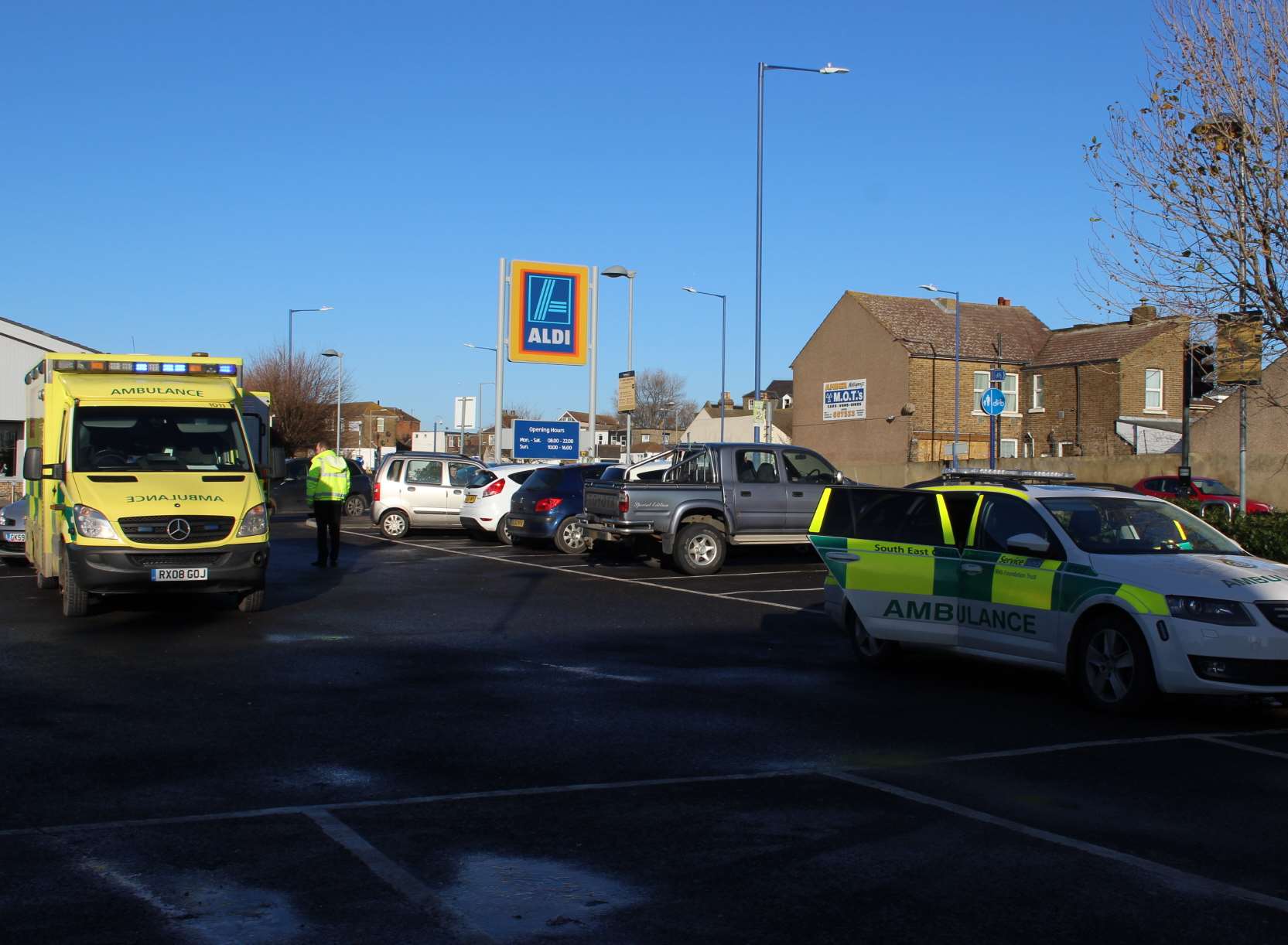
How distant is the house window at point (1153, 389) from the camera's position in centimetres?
4931

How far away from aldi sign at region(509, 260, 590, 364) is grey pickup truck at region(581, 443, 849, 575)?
494 inches

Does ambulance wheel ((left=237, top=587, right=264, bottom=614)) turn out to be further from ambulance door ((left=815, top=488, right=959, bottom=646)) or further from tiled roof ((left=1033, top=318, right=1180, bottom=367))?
tiled roof ((left=1033, top=318, right=1180, bottom=367))

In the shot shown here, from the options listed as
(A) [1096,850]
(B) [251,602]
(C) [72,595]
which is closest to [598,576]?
(B) [251,602]

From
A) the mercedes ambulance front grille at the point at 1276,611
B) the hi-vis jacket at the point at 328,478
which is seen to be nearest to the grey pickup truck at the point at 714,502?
the hi-vis jacket at the point at 328,478

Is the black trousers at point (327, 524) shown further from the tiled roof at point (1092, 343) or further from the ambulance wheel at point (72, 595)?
the tiled roof at point (1092, 343)

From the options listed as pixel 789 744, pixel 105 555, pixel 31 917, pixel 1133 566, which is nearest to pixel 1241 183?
pixel 1133 566

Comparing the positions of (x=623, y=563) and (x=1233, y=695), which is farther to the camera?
(x=623, y=563)

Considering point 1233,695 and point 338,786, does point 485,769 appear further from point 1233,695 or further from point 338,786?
point 1233,695

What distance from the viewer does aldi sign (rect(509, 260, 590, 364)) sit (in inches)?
1255

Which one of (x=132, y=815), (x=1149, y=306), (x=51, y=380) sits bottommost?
(x=132, y=815)

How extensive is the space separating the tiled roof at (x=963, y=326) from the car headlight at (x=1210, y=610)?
4332 centimetres

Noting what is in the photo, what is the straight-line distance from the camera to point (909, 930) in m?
4.59

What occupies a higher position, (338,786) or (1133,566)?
(1133,566)

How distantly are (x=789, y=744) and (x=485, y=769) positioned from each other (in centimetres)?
188
